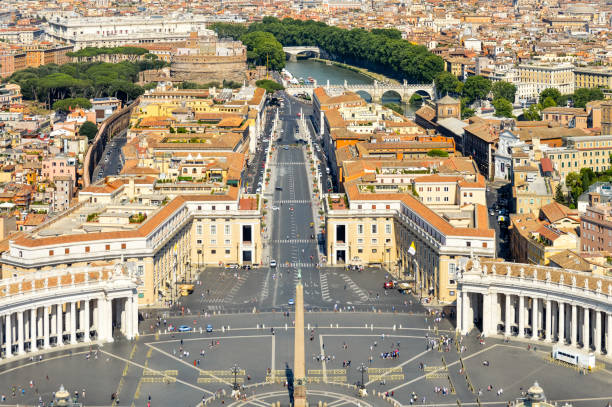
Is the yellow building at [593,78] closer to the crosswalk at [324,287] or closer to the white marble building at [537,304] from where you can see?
the crosswalk at [324,287]

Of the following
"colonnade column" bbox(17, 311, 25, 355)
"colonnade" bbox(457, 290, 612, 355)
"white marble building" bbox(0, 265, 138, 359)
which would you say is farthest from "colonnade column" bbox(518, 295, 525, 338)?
"colonnade column" bbox(17, 311, 25, 355)

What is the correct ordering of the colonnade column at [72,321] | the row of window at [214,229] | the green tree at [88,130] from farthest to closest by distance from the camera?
the green tree at [88,130] < the row of window at [214,229] < the colonnade column at [72,321]

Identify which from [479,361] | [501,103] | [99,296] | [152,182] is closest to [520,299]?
[479,361]

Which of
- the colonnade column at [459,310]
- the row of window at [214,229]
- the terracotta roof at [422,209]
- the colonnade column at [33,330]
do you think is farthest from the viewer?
the row of window at [214,229]

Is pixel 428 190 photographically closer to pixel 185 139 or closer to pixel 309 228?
pixel 309 228

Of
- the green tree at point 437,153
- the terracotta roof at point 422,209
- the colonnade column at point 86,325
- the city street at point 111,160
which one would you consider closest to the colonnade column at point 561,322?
the terracotta roof at point 422,209

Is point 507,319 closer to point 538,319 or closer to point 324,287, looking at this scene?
point 538,319
